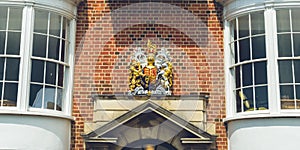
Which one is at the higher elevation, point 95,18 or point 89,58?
point 95,18

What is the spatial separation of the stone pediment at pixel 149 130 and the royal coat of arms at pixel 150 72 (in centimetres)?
68

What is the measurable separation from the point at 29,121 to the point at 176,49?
11.9 feet

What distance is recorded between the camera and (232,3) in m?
9.23

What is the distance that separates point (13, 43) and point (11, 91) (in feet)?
3.39

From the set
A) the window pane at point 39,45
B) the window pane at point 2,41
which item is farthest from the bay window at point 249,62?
the window pane at point 2,41

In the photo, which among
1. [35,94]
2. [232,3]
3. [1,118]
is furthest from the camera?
[232,3]

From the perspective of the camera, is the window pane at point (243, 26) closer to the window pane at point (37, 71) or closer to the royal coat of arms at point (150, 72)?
the royal coat of arms at point (150, 72)

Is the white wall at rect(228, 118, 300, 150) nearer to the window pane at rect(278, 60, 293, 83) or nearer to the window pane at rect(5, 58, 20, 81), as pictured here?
the window pane at rect(278, 60, 293, 83)

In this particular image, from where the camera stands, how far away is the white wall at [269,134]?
7.95 m

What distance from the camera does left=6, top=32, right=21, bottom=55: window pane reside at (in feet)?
28.0

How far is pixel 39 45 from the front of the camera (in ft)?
28.8

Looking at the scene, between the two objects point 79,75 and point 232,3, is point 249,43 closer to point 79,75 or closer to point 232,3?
point 232,3

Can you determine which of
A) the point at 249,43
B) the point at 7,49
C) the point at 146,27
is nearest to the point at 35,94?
the point at 7,49

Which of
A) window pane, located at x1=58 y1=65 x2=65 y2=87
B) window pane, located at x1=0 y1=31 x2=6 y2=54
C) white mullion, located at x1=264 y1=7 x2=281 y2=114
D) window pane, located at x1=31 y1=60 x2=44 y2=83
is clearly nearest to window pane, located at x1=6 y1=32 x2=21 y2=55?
window pane, located at x1=0 y1=31 x2=6 y2=54
